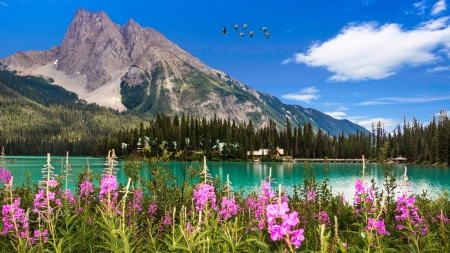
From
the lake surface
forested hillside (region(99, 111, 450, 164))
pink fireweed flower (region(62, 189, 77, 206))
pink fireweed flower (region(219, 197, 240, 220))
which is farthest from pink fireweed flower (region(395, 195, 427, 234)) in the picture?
forested hillside (region(99, 111, 450, 164))

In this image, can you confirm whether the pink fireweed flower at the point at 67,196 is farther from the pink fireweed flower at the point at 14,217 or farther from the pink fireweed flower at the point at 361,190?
the pink fireweed flower at the point at 361,190

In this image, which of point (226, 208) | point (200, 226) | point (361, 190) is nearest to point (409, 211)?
point (361, 190)

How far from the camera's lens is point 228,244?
17.0ft

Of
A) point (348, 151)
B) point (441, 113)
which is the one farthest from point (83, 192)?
point (441, 113)

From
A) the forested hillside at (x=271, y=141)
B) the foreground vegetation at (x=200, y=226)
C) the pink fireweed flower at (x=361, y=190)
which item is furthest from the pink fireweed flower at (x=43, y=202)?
the forested hillside at (x=271, y=141)

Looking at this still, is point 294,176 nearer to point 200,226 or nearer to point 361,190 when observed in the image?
point 361,190

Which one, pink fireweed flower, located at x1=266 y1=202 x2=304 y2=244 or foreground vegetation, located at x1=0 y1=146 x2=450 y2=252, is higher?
pink fireweed flower, located at x1=266 y1=202 x2=304 y2=244

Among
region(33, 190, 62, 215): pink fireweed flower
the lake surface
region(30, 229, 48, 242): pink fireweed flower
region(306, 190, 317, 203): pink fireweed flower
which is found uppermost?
region(33, 190, 62, 215): pink fireweed flower

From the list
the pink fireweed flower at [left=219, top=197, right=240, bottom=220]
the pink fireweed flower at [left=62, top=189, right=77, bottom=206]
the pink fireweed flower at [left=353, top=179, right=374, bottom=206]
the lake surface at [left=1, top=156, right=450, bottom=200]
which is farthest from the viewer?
the lake surface at [left=1, top=156, right=450, bottom=200]

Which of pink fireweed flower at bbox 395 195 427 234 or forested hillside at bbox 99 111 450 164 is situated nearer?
pink fireweed flower at bbox 395 195 427 234

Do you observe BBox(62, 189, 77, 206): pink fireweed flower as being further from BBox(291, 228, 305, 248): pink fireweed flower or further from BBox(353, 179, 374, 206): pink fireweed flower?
BBox(353, 179, 374, 206): pink fireweed flower

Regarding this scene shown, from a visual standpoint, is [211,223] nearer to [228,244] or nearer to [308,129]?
[228,244]

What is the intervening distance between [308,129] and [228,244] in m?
151

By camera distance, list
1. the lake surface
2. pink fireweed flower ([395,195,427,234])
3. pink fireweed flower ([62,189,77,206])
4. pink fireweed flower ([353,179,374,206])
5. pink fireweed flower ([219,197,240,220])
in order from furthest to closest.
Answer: the lake surface → pink fireweed flower ([62,189,77,206]) → pink fireweed flower ([219,197,240,220]) → pink fireweed flower ([395,195,427,234]) → pink fireweed flower ([353,179,374,206])
